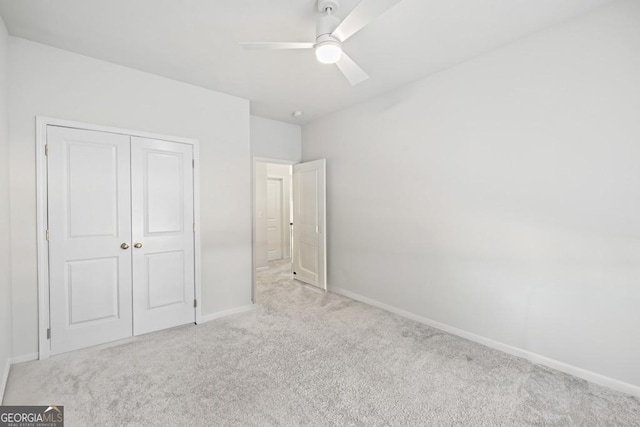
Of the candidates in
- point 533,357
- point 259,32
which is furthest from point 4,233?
point 533,357

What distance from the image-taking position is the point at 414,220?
3287 millimetres

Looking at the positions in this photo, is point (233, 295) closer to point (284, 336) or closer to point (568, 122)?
point (284, 336)

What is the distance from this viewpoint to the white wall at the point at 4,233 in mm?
2080

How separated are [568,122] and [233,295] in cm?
365

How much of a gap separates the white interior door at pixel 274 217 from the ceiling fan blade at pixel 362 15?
5179mm

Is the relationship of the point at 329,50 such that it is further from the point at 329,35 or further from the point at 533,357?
the point at 533,357

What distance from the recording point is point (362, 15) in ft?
5.43

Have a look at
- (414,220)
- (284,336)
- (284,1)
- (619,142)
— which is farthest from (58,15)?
(619,142)

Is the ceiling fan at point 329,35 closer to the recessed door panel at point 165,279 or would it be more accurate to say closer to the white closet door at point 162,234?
the white closet door at point 162,234

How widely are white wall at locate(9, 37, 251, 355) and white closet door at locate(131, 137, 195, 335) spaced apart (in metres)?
0.17

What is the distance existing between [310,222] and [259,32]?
2.77 metres

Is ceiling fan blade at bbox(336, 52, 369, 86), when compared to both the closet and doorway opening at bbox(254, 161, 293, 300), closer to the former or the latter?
the closet

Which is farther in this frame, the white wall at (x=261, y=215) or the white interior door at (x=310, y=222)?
the white wall at (x=261, y=215)

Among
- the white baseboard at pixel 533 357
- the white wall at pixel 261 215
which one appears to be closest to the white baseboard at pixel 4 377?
the white baseboard at pixel 533 357
